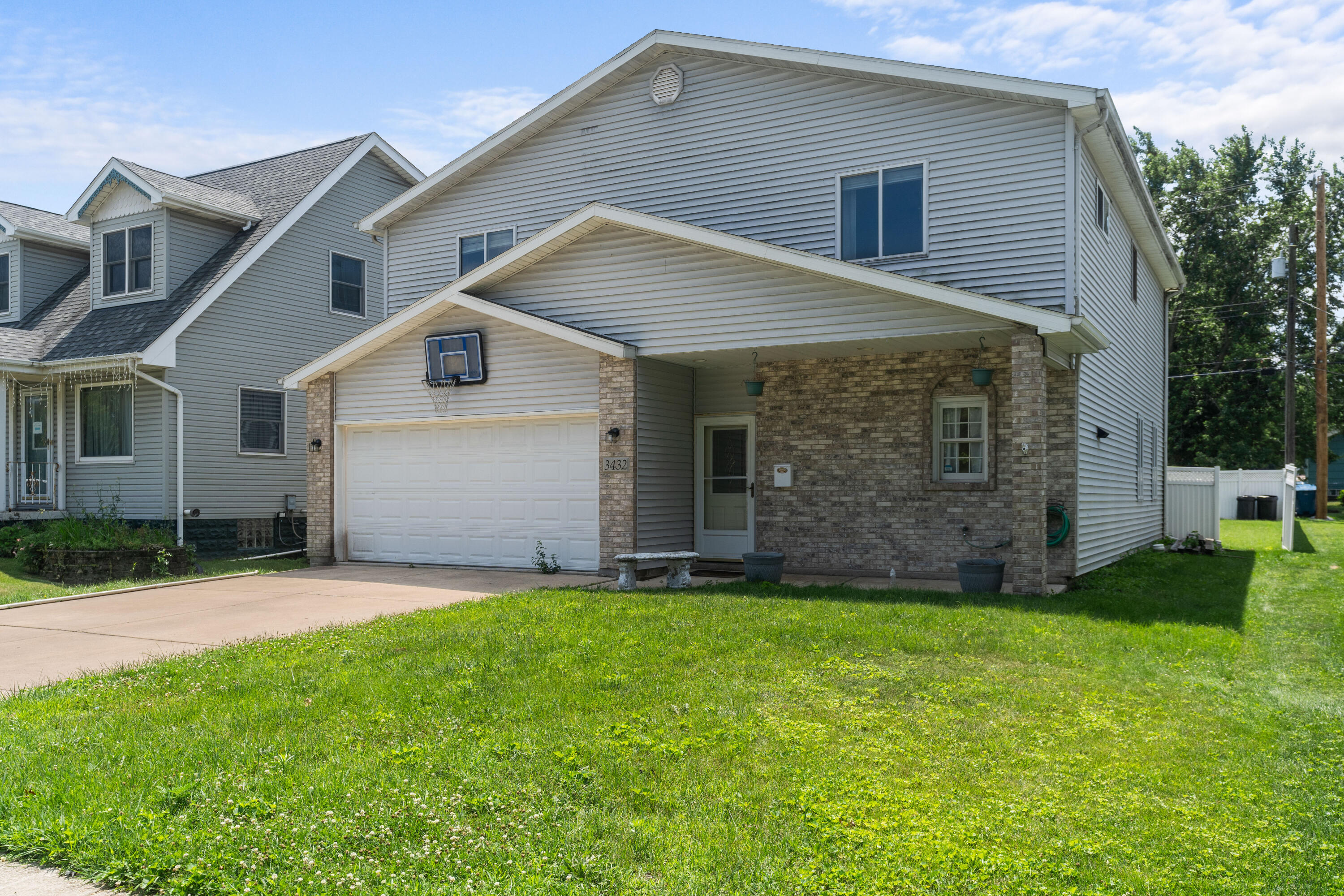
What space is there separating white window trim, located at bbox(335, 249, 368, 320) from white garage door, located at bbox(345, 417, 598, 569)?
6.52 meters

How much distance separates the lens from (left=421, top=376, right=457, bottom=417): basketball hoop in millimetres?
14750

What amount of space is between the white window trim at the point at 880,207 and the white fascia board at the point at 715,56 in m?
1.06

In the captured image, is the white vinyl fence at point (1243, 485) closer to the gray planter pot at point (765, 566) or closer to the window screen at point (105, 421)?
the gray planter pot at point (765, 566)

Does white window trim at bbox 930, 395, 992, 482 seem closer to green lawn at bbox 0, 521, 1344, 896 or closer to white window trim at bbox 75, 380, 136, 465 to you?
green lawn at bbox 0, 521, 1344, 896

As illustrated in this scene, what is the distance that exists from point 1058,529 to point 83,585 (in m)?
13.2

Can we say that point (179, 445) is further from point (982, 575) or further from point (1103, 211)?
point (1103, 211)

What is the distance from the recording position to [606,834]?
425 cm

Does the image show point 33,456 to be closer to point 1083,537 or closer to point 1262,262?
point 1083,537

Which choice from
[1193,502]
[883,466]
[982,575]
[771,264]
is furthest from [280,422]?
[1193,502]

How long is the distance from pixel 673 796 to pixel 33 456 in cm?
1999

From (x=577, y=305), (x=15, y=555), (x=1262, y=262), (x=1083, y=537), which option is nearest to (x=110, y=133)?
(x=15, y=555)

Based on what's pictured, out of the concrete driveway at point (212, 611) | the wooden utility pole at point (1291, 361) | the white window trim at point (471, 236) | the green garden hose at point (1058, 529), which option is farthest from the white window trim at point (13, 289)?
the wooden utility pole at point (1291, 361)

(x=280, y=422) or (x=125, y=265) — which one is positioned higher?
(x=125, y=265)

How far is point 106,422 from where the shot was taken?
19188mm
